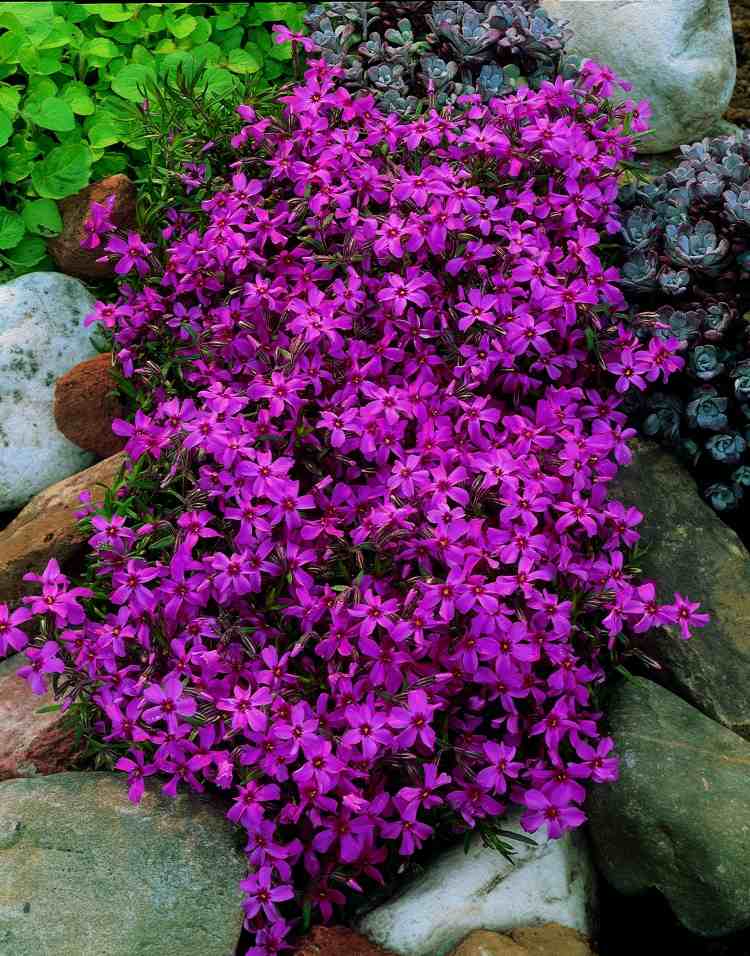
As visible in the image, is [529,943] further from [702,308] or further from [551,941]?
[702,308]

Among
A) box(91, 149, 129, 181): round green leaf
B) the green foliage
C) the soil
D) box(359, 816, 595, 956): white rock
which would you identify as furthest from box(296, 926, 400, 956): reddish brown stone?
the soil

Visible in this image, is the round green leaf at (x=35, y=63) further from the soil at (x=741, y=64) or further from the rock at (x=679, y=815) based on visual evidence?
the rock at (x=679, y=815)

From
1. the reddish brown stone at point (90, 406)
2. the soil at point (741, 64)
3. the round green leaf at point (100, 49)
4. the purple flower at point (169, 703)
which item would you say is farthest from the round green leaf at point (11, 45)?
the soil at point (741, 64)

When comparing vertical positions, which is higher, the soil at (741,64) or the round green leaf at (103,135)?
the soil at (741,64)

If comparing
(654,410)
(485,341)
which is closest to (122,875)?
(485,341)

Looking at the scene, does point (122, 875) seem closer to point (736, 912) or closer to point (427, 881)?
point (427, 881)
